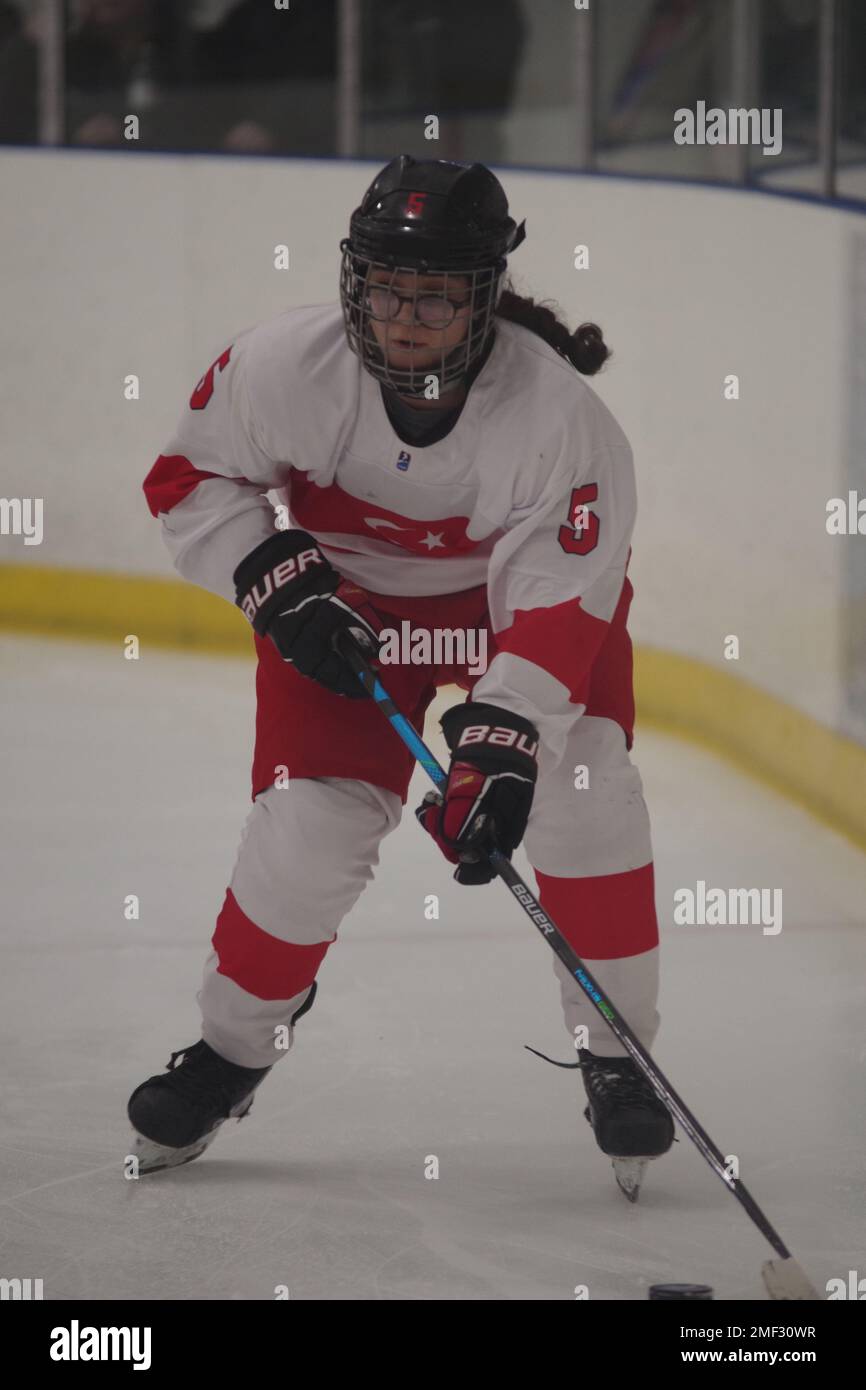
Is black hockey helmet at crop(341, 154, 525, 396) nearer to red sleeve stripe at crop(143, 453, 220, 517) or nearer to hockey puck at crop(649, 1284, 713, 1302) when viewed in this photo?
red sleeve stripe at crop(143, 453, 220, 517)

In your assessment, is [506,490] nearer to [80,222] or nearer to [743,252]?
[743,252]

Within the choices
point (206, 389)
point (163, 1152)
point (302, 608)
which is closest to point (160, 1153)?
point (163, 1152)

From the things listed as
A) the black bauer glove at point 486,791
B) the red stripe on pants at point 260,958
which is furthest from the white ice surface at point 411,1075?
the black bauer glove at point 486,791

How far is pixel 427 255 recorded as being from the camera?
6.93 feet

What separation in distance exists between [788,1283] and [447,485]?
2.99ft

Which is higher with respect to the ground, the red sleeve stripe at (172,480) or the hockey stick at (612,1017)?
the red sleeve stripe at (172,480)

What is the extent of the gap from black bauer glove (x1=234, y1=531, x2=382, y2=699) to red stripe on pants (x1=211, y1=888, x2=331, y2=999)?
0.93 feet

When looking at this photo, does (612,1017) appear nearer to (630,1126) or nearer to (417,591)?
(630,1126)

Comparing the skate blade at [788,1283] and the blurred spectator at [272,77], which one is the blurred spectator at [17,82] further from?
the skate blade at [788,1283]

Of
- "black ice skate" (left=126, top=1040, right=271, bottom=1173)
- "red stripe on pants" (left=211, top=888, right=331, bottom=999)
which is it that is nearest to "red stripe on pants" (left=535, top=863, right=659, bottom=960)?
"red stripe on pants" (left=211, top=888, right=331, bottom=999)

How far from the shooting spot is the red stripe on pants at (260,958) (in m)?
2.30

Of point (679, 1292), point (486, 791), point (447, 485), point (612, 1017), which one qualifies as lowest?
point (679, 1292)
